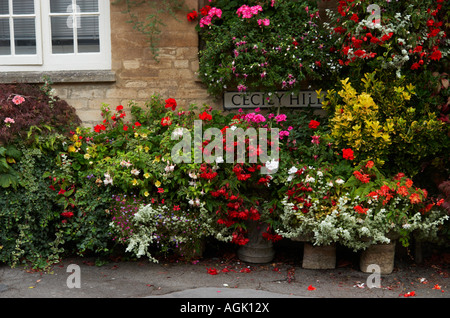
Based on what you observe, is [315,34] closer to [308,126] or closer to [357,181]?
[308,126]

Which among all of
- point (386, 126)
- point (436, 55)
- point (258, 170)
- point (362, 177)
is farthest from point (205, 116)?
point (436, 55)

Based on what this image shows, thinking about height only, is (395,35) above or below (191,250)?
above

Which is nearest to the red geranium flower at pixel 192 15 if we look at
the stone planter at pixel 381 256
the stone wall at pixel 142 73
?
the stone wall at pixel 142 73

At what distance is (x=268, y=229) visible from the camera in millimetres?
4961

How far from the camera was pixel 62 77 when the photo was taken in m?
6.06

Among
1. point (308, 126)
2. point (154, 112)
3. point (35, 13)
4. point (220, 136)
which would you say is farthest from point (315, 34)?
point (35, 13)

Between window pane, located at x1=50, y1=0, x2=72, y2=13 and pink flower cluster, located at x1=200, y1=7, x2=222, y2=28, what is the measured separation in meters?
1.75

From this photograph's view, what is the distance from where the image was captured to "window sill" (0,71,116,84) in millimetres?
6035

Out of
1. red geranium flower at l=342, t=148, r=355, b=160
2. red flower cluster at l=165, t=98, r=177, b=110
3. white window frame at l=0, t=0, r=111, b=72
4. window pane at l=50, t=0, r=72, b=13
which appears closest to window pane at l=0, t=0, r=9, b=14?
white window frame at l=0, t=0, r=111, b=72

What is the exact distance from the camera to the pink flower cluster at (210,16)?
5.83 m

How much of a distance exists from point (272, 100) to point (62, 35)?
2.78m

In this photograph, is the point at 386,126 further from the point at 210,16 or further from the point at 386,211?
the point at 210,16

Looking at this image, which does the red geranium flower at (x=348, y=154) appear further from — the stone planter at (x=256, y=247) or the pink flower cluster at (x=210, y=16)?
the pink flower cluster at (x=210, y=16)

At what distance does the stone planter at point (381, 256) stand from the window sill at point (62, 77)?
11.7ft
